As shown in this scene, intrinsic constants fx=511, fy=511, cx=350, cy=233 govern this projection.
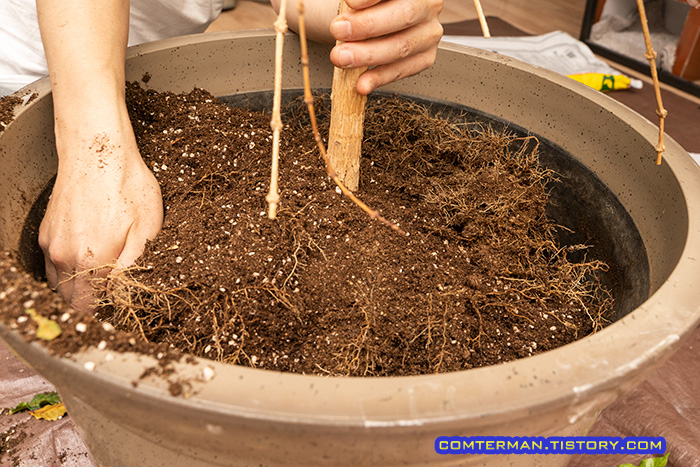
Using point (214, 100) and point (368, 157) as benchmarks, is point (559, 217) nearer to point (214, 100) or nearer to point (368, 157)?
point (368, 157)

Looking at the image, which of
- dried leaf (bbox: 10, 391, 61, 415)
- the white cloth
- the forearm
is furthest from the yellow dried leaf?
the white cloth

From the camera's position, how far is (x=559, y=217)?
0.76 m

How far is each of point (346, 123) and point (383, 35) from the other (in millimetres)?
108

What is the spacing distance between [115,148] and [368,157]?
34 cm

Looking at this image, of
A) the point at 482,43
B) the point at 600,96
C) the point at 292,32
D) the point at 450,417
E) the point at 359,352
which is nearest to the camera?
the point at 450,417

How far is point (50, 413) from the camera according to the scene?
788 mm

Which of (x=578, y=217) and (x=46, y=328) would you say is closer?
(x=46, y=328)

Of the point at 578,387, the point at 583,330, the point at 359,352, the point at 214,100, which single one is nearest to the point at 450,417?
the point at 578,387

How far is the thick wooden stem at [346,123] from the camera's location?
23.0 inches

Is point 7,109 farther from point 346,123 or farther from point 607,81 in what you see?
point 607,81

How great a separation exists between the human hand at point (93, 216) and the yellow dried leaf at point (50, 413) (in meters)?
0.32

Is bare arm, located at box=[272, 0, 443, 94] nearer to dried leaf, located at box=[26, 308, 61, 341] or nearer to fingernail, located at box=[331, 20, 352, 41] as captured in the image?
fingernail, located at box=[331, 20, 352, 41]

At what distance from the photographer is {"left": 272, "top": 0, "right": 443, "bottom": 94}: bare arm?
0.54 meters

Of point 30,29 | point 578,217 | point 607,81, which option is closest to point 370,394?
Result: point 578,217
